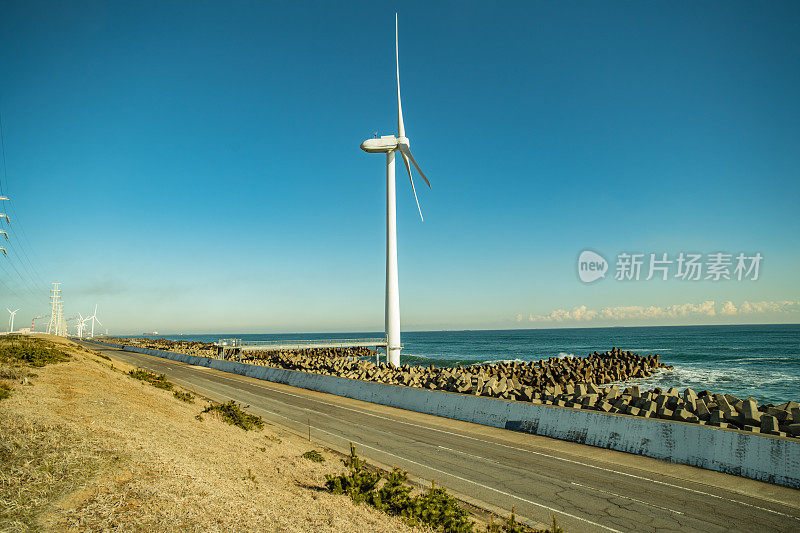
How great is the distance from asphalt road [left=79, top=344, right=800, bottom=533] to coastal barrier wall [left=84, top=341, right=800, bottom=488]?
409 mm

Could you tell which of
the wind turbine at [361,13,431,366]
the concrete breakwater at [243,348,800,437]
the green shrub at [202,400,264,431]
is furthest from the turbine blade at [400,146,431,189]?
the green shrub at [202,400,264,431]

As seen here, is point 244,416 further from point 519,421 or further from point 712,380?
point 712,380

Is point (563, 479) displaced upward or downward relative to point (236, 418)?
downward

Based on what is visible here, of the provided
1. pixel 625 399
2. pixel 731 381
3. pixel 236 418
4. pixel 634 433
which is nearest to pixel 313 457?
pixel 236 418

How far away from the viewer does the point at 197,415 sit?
16.8 metres

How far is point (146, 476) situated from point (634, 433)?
14.3 m

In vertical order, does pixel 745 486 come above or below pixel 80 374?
below

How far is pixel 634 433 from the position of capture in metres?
15.1

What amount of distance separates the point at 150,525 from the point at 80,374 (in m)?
17.0

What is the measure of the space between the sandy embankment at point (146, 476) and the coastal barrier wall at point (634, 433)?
839cm

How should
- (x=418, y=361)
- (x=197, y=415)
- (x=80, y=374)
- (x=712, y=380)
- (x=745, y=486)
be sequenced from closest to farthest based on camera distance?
(x=745, y=486)
(x=197, y=415)
(x=80, y=374)
(x=712, y=380)
(x=418, y=361)

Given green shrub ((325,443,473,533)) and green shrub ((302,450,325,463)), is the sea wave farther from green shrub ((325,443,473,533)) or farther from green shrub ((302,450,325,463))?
green shrub ((325,443,473,533))

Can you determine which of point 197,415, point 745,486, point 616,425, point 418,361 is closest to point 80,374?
point 197,415

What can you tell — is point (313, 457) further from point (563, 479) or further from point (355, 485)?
point (563, 479)
